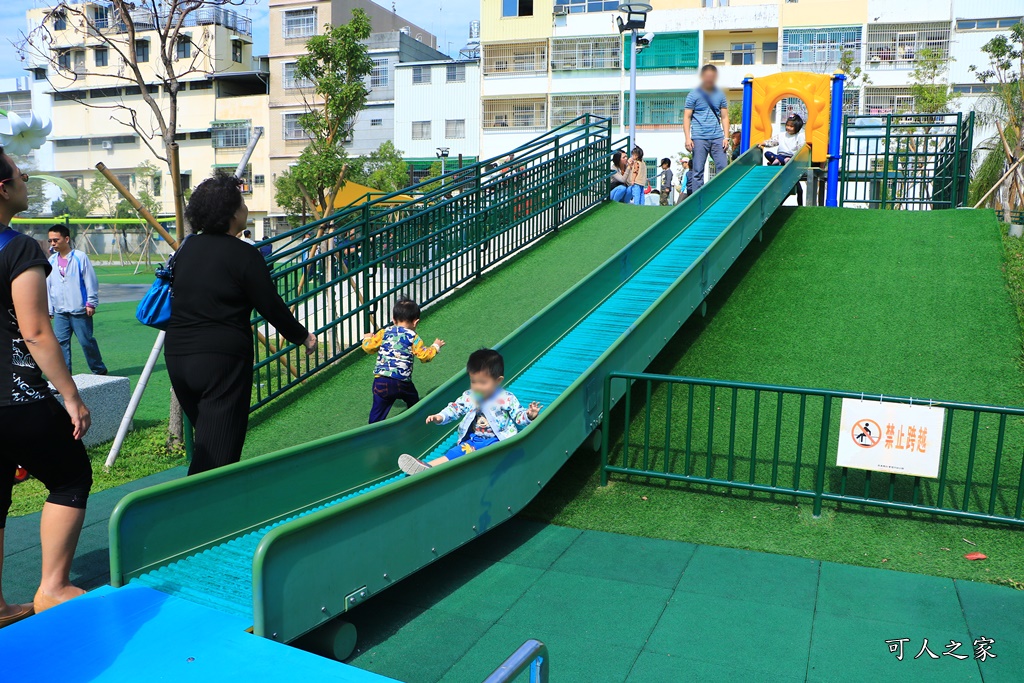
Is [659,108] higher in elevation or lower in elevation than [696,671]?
higher

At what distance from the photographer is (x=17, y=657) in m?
3.13

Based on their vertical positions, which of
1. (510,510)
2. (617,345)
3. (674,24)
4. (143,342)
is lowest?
(143,342)

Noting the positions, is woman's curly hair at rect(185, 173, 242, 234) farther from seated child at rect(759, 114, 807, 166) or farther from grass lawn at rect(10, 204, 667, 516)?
seated child at rect(759, 114, 807, 166)

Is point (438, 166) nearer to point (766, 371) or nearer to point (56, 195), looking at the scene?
point (56, 195)

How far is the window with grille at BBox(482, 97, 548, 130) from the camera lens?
47900 millimetres

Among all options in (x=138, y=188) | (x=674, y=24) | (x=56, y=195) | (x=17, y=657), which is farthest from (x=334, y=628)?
(x=56, y=195)

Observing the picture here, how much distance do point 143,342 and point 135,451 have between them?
7.70 meters

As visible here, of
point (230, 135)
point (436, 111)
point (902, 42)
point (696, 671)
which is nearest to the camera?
point (696, 671)

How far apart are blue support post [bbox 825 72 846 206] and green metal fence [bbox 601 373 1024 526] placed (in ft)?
28.7

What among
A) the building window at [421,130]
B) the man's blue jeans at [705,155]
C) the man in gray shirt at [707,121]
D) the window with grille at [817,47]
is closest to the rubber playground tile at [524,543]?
the man in gray shirt at [707,121]

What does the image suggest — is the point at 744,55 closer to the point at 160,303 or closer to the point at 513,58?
the point at 513,58

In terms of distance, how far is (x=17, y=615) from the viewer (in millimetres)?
4039

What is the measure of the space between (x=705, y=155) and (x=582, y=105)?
3585 cm

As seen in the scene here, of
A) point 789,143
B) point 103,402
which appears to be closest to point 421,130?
point 789,143
